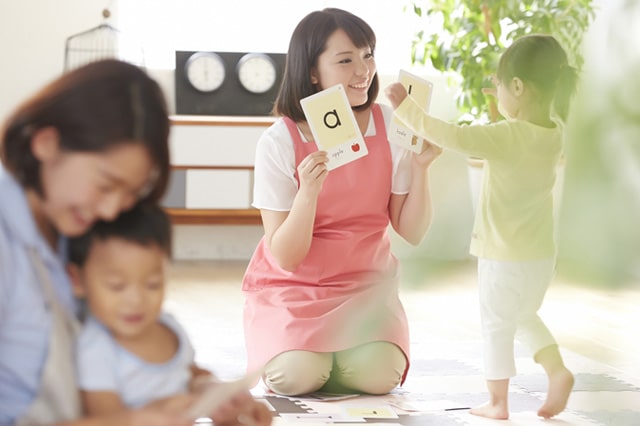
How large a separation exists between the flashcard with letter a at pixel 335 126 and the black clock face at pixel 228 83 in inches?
92.5

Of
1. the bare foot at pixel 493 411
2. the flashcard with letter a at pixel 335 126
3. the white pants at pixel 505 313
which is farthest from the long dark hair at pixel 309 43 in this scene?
the bare foot at pixel 493 411

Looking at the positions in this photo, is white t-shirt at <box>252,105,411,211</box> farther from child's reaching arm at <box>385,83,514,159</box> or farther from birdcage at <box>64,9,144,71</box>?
birdcage at <box>64,9,144,71</box>

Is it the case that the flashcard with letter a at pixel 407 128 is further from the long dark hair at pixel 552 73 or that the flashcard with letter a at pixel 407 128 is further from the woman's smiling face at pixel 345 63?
the long dark hair at pixel 552 73

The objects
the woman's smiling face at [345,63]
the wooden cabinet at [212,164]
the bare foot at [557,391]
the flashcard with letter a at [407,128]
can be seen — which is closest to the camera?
the bare foot at [557,391]

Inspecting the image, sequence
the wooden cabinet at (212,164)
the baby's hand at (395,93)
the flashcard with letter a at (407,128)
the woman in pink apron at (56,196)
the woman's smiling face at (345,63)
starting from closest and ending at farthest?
the woman in pink apron at (56,196), the baby's hand at (395,93), the flashcard with letter a at (407,128), the woman's smiling face at (345,63), the wooden cabinet at (212,164)

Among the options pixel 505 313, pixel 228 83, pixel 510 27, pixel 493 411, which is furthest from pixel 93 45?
pixel 510 27

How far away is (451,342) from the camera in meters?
2.82

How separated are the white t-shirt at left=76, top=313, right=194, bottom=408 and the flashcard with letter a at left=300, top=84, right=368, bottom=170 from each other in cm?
111

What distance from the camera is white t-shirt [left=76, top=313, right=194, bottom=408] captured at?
0.89 meters

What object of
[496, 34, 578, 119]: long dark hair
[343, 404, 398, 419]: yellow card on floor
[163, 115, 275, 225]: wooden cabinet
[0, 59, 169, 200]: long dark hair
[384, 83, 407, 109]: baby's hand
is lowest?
[343, 404, 398, 419]: yellow card on floor

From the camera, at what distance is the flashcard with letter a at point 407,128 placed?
78.6 inches

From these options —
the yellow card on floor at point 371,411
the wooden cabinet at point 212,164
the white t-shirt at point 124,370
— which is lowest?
the yellow card on floor at point 371,411

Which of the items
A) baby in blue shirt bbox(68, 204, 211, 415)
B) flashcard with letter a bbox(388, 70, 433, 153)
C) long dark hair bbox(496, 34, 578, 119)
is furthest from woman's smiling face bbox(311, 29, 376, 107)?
long dark hair bbox(496, 34, 578, 119)

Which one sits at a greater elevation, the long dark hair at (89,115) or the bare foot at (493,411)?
the long dark hair at (89,115)
